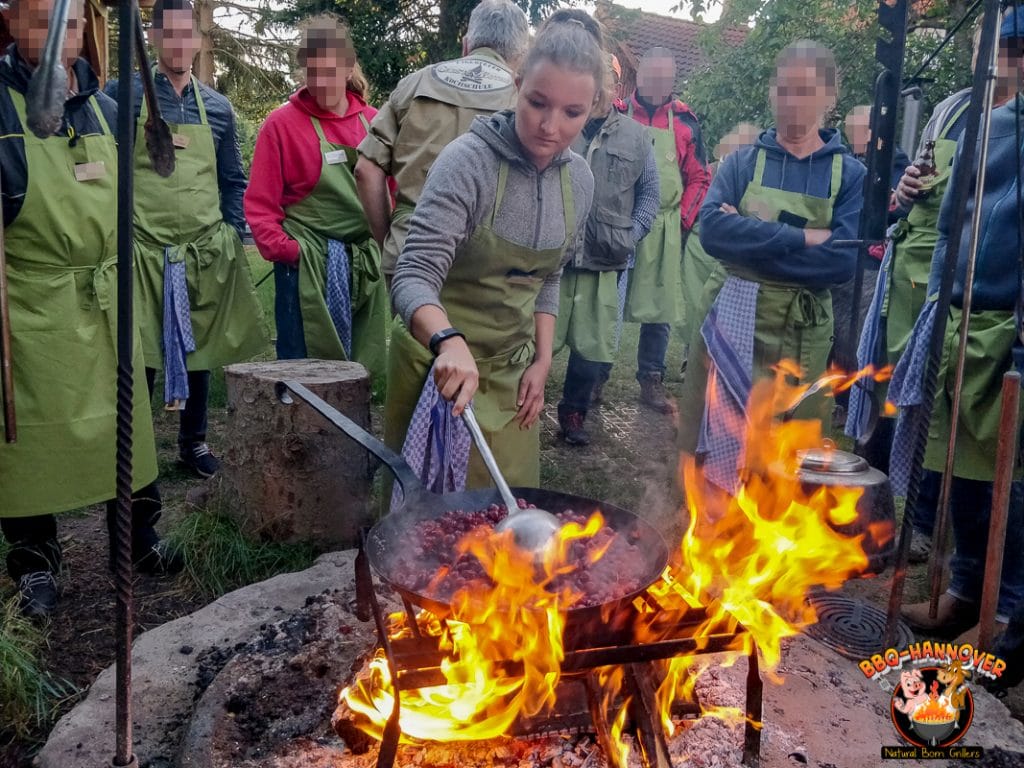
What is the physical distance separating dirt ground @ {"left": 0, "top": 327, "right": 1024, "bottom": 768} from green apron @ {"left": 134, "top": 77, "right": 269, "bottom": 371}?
88 centimetres

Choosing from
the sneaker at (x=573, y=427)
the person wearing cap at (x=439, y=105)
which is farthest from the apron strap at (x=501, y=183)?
the sneaker at (x=573, y=427)

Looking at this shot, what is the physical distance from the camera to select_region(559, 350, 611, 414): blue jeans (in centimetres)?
571

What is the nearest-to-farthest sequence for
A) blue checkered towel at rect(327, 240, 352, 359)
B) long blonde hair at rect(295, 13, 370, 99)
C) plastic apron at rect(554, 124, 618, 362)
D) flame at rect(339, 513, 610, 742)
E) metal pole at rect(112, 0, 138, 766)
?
Answer: metal pole at rect(112, 0, 138, 766) < flame at rect(339, 513, 610, 742) < long blonde hair at rect(295, 13, 370, 99) < blue checkered towel at rect(327, 240, 352, 359) < plastic apron at rect(554, 124, 618, 362)

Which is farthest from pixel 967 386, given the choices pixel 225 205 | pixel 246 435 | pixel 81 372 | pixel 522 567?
pixel 225 205

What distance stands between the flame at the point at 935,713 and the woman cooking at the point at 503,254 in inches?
59.2

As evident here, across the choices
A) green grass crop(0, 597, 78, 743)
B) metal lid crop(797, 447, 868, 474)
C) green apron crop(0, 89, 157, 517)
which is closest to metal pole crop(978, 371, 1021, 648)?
metal lid crop(797, 447, 868, 474)

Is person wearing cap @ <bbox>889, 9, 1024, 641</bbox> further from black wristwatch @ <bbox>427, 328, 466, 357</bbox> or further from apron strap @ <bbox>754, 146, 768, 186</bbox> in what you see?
black wristwatch @ <bbox>427, 328, 466, 357</bbox>

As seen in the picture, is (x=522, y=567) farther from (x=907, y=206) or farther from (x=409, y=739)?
(x=907, y=206)

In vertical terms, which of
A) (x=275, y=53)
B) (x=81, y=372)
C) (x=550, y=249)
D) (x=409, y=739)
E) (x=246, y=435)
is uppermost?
(x=275, y=53)

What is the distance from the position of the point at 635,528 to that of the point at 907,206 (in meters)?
2.75

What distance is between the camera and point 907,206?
413cm

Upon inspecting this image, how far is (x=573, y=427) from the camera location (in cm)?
581

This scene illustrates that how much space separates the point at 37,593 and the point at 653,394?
472 cm

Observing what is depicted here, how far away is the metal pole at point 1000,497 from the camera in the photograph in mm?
2594
